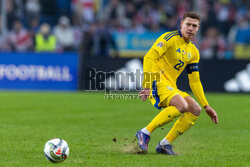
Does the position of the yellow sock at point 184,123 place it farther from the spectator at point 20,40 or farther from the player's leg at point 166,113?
the spectator at point 20,40

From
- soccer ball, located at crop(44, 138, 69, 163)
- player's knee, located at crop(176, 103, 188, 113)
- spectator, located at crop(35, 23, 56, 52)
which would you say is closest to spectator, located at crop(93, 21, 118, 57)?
spectator, located at crop(35, 23, 56, 52)

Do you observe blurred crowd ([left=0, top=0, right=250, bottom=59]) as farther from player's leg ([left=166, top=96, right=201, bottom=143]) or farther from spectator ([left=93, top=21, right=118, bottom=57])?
player's leg ([left=166, top=96, right=201, bottom=143])

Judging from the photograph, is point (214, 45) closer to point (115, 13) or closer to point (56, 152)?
point (115, 13)

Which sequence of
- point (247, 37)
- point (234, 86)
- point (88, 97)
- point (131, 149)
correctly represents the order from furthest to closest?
point (247, 37)
point (234, 86)
point (88, 97)
point (131, 149)

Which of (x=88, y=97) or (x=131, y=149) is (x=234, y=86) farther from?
(x=131, y=149)

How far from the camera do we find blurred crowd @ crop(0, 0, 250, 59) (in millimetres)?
19833

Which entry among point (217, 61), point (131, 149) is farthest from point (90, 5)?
point (131, 149)

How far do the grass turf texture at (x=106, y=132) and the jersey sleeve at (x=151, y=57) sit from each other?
3.26ft

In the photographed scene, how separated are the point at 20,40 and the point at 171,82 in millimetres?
13915

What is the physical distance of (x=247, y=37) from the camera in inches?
764

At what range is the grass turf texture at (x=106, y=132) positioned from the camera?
22.4 ft

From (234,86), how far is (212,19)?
13.6 feet

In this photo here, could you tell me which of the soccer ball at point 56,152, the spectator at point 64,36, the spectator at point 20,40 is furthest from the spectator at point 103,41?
the soccer ball at point 56,152

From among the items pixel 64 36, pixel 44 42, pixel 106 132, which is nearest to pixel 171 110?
pixel 106 132
